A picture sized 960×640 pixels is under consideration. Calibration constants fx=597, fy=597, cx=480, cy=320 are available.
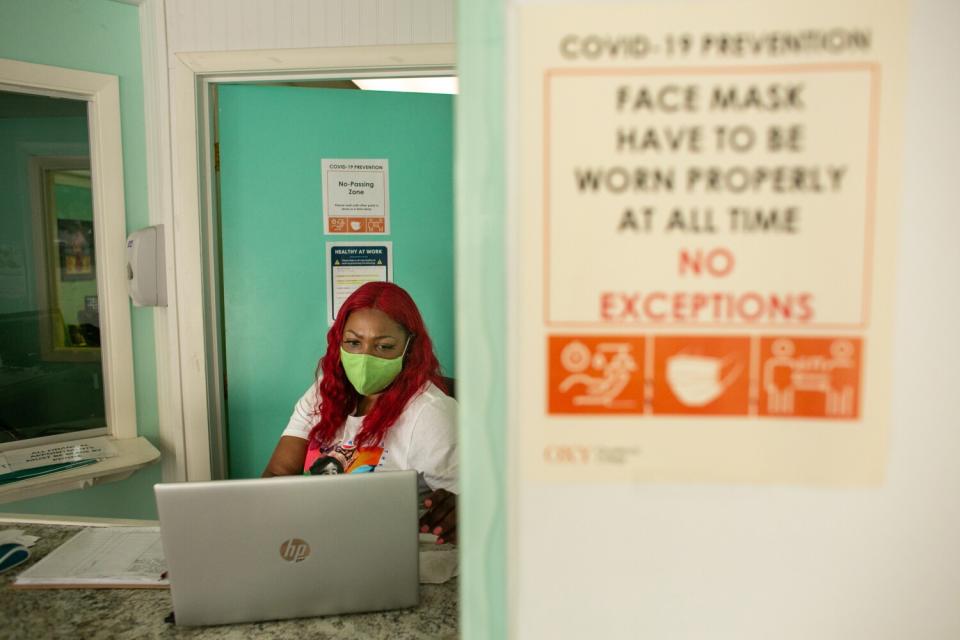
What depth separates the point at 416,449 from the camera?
6.44ft

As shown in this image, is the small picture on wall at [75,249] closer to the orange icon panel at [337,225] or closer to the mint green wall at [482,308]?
the orange icon panel at [337,225]

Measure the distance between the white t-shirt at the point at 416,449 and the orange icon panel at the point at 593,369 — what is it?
5.18ft

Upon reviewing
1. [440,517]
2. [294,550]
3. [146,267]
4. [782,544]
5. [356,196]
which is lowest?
[440,517]

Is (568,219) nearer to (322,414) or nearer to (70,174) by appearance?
(322,414)

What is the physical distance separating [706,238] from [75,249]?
258 centimetres

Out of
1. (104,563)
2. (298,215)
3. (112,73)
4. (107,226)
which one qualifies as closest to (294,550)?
(104,563)

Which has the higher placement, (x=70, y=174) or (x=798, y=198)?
(x=70, y=174)

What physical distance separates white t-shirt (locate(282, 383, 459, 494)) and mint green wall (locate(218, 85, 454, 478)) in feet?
1.64

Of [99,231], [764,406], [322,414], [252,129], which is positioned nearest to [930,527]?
[764,406]

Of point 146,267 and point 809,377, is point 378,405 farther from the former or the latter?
point 809,377

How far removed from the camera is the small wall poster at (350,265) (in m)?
2.41

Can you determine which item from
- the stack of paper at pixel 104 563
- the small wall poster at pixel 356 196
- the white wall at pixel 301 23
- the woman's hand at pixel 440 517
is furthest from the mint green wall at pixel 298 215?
the stack of paper at pixel 104 563

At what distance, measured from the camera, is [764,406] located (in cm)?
39

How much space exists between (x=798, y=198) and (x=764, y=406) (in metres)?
0.13
